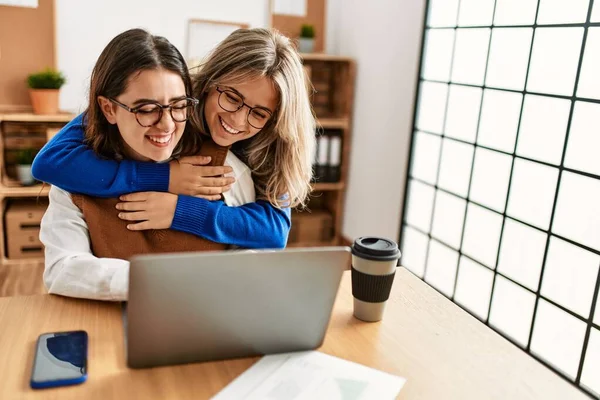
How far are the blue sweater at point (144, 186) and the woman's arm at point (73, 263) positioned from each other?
0.07 m

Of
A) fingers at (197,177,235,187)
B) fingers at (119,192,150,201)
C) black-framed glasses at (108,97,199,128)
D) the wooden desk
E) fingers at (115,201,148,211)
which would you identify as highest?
black-framed glasses at (108,97,199,128)

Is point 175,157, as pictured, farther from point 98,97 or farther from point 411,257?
point 411,257

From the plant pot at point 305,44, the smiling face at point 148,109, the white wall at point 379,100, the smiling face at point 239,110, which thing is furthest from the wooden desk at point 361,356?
the plant pot at point 305,44

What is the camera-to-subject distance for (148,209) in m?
1.38

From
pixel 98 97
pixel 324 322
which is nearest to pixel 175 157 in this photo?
pixel 98 97

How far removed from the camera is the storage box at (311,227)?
397 cm

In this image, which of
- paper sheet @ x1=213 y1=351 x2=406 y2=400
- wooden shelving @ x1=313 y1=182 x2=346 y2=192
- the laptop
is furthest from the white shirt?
wooden shelving @ x1=313 y1=182 x2=346 y2=192

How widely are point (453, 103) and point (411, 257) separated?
0.96 meters

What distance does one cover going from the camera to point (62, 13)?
3.45 meters

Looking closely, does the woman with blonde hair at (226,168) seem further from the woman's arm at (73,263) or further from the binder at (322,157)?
the binder at (322,157)

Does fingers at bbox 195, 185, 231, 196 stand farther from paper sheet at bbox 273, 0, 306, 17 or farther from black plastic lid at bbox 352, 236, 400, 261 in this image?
paper sheet at bbox 273, 0, 306, 17

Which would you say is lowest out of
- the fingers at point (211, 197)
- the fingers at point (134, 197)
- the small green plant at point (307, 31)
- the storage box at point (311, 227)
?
the storage box at point (311, 227)

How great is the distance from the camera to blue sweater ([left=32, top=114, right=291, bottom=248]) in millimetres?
1342

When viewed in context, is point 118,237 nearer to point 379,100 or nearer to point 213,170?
point 213,170
